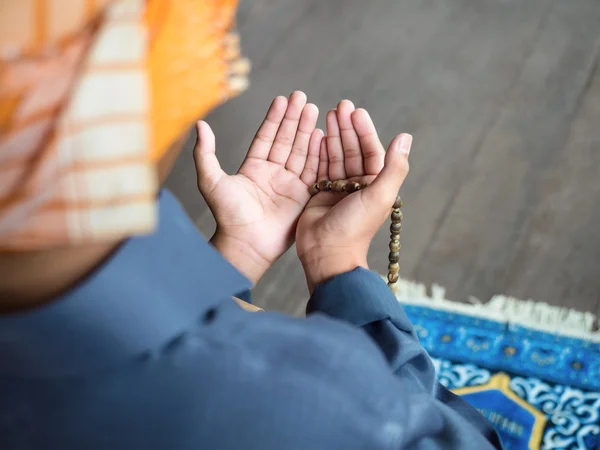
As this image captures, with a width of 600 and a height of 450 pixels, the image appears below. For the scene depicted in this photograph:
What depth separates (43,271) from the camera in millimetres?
330

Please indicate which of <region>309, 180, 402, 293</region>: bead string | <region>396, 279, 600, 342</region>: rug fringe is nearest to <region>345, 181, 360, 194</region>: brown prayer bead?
<region>309, 180, 402, 293</region>: bead string

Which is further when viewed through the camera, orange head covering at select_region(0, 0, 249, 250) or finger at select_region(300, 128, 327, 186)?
finger at select_region(300, 128, 327, 186)

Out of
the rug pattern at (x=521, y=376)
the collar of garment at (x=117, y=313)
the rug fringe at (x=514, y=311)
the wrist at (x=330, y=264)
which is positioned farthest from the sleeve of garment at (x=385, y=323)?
the rug fringe at (x=514, y=311)

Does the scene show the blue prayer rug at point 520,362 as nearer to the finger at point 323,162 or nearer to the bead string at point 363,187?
the bead string at point 363,187

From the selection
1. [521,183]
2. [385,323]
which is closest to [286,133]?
[385,323]

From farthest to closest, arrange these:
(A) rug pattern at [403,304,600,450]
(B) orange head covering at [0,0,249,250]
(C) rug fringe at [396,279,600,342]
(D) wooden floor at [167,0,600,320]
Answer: (D) wooden floor at [167,0,600,320]
(C) rug fringe at [396,279,600,342]
(A) rug pattern at [403,304,600,450]
(B) orange head covering at [0,0,249,250]

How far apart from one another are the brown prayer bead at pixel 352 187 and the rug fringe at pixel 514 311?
0.44 metres

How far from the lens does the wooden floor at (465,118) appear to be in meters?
1.16

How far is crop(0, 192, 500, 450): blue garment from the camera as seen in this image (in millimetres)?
349

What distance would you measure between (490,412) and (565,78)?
0.81 metres

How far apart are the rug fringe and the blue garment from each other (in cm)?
72

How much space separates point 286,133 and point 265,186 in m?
0.07

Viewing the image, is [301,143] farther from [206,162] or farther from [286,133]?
[206,162]

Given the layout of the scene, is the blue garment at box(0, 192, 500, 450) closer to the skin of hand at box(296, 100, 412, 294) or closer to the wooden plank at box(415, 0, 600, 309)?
the skin of hand at box(296, 100, 412, 294)
